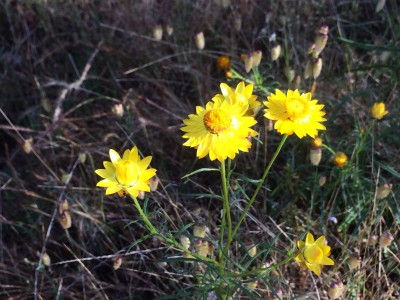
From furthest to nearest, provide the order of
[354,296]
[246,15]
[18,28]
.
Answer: [18,28] < [246,15] < [354,296]

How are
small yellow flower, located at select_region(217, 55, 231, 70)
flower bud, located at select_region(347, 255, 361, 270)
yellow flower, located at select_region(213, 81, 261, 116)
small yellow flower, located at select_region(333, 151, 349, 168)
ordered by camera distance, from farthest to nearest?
small yellow flower, located at select_region(217, 55, 231, 70) → small yellow flower, located at select_region(333, 151, 349, 168) → flower bud, located at select_region(347, 255, 361, 270) → yellow flower, located at select_region(213, 81, 261, 116)

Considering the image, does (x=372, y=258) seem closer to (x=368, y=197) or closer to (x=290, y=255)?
(x=368, y=197)

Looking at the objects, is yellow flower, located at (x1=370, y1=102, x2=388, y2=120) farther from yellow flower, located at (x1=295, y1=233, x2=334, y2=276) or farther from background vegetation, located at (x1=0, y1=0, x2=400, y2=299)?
yellow flower, located at (x1=295, y1=233, x2=334, y2=276)

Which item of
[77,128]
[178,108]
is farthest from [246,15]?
[77,128]

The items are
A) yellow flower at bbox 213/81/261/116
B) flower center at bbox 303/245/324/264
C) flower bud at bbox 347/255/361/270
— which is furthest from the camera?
flower bud at bbox 347/255/361/270

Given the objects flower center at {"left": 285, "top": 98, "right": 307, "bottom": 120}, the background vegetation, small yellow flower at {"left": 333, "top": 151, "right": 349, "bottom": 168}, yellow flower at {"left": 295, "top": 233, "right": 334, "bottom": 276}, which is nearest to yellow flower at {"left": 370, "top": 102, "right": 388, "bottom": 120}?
the background vegetation

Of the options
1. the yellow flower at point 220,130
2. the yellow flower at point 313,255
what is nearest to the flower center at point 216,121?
the yellow flower at point 220,130
